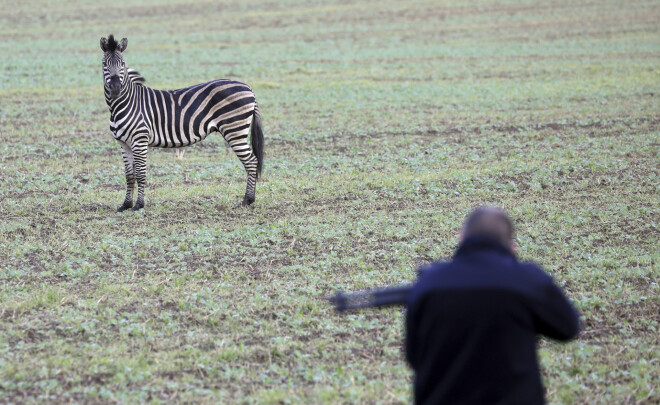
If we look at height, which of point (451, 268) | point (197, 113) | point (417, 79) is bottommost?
point (417, 79)

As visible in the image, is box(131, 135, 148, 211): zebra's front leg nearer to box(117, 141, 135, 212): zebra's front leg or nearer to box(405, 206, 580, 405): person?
box(117, 141, 135, 212): zebra's front leg

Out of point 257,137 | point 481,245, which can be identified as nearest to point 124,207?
point 257,137

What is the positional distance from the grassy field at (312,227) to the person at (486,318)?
88.1 inches

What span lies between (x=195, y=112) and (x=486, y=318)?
31.1 feet

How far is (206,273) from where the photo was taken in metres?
9.24

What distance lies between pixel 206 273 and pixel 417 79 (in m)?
20.1

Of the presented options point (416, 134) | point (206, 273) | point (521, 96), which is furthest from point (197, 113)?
point (521, 96)

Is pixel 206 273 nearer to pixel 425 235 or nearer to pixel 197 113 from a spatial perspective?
pixel 425 235

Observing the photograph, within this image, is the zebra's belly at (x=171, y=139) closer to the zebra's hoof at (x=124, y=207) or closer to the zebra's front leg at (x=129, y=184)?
the zebra's front leg at (x=129, y=184)

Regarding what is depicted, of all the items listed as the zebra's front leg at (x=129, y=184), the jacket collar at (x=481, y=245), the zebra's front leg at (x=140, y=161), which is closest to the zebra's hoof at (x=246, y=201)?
the zebra's front leg at (x=140, y=161)

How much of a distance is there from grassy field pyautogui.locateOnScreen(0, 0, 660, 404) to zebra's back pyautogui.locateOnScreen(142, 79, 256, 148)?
1.06 meters

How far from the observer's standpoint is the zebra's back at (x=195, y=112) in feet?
41.8

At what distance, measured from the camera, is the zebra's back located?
1273 cm

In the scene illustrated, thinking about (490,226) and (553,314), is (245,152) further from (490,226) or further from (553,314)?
(553,314)
